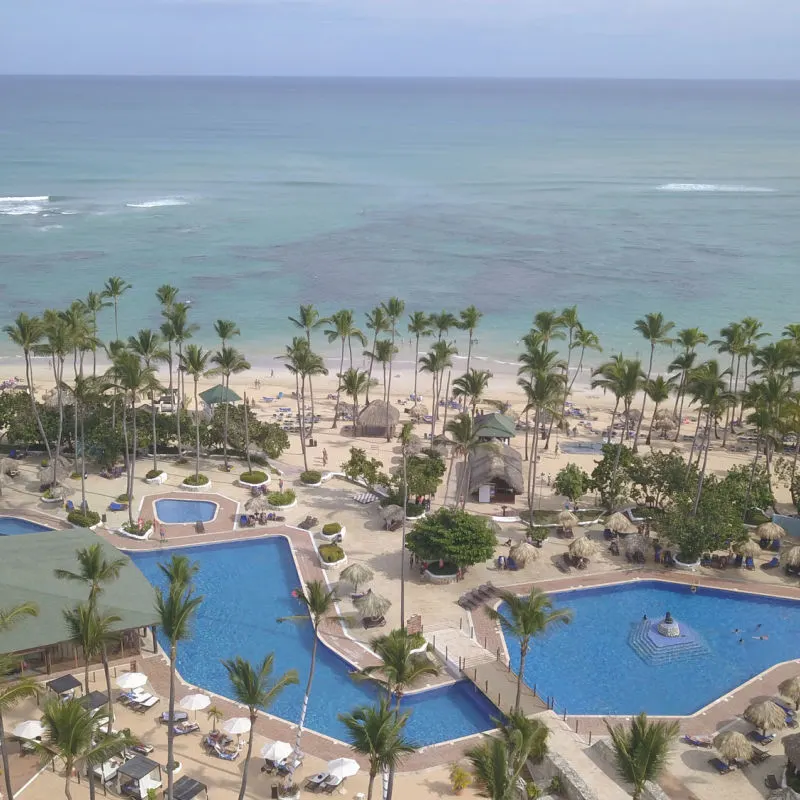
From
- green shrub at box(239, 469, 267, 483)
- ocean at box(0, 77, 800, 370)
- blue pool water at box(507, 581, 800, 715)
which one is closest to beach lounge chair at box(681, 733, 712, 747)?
blue pool water at box(507, 581, 800, 715)

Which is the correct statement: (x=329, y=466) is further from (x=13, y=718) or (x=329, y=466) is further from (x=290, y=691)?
(x=13, y=718)

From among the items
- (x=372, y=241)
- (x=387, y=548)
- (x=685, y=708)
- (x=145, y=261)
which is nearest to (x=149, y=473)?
(x=387, y=548)

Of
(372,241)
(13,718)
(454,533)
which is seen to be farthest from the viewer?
(372,241)

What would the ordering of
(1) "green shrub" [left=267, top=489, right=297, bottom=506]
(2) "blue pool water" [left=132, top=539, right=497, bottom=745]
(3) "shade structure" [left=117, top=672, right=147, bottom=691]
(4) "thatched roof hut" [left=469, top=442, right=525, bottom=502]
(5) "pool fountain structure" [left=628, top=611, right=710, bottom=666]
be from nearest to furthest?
(3) "shade structure" [left=117, top=672, right=147, bottom=691] → (2) "blue pool water" [left=132, top=539, right=497, bottom=745] → (5) "pool fountain structure" [left=628, top=611, right=710, bottom=666] → (1) "green shrub" [left=267, top=489, right=297, bottom=506] → (4) "thatched roof hut" [left=469, top=442, right=525, bottom=502]

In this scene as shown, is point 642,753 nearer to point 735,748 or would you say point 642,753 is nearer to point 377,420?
point 735,748

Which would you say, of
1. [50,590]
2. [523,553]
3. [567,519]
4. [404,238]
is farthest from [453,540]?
[404,238]

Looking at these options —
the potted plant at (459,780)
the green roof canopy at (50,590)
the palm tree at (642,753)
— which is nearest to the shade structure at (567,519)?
the potted plant at (459,780)

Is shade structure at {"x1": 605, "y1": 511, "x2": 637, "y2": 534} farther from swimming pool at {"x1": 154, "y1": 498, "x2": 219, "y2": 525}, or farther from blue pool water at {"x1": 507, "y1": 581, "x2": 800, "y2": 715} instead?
swimming pool at {"x1": 154, "y1": 498, "x2": 219, "y2": 525}
